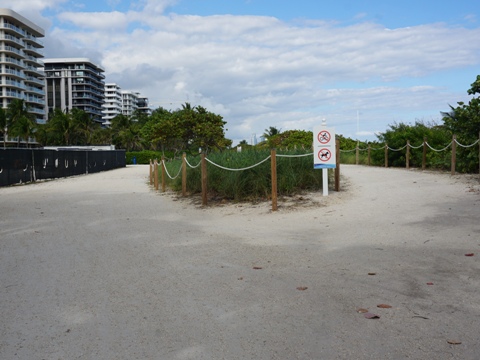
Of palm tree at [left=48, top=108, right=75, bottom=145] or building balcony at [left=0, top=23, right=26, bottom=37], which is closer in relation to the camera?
building balcony at [left=0, top=23, right=26, bottom=37]

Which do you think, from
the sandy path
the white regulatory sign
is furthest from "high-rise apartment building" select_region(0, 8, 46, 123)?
the sandy path

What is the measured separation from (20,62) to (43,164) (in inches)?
2850

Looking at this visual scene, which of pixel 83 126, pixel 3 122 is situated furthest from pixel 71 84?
pixel 3 122

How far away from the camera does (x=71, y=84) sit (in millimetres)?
139500

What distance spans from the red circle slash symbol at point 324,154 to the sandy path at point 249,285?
220 cm

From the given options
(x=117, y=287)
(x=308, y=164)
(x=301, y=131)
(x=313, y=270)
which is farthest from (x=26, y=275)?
(x=301, y=131)

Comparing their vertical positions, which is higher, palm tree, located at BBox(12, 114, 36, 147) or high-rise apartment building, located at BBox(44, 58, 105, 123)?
high-rise apartment building, located at BBox(44, 58, 105, 123)

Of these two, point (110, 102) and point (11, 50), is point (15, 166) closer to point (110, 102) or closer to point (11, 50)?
point (11, 50)

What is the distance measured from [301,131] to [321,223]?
121ft

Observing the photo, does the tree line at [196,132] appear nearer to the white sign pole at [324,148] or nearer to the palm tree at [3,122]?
the palm tree at [3,122]

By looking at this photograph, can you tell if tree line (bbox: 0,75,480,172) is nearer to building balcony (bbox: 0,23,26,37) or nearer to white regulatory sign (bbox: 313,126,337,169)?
white regulatory sign (bbox: 313,126,337,169)

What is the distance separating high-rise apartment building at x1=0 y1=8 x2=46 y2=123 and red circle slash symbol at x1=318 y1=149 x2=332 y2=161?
8116 centimetres

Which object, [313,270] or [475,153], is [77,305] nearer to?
[313,270]

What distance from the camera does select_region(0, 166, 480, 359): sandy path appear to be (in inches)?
146
